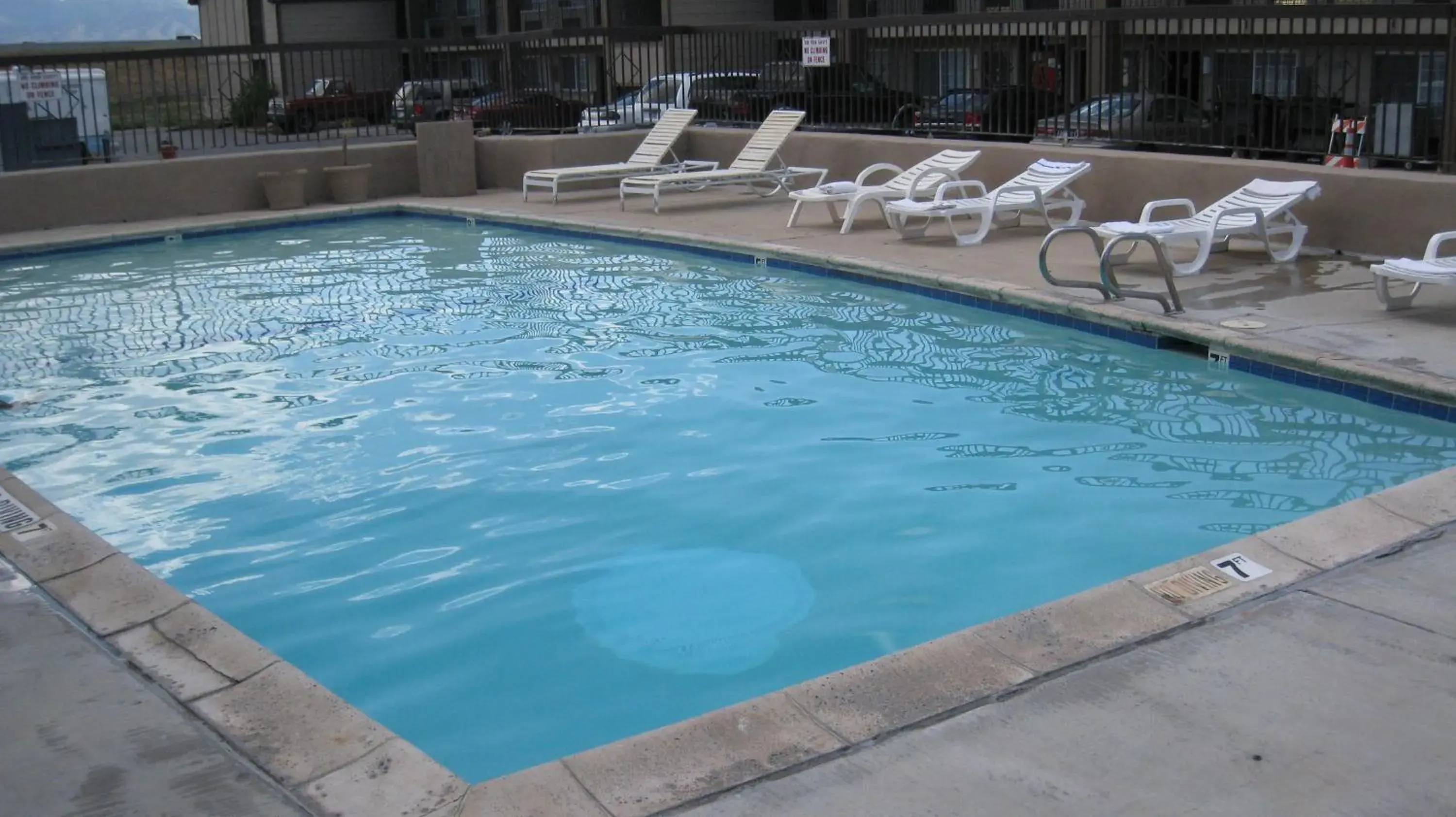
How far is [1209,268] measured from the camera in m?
9.52

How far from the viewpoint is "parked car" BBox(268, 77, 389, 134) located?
686 inches

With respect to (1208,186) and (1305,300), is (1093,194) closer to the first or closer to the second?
(1208,186)

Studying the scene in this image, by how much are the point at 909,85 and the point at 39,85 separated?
9.57m

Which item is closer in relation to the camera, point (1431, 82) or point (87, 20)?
point (1431, 82)

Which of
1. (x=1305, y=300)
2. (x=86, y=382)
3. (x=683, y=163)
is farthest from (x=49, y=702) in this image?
(x=683, y=163)

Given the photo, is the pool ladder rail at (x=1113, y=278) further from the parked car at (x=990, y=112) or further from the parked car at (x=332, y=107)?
the parked car at (x=332, y=107)

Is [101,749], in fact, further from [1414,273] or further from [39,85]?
[39,85]

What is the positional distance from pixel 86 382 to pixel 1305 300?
290 inches

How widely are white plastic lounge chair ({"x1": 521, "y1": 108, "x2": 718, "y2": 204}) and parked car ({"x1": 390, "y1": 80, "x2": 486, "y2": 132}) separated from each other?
89.4 inches

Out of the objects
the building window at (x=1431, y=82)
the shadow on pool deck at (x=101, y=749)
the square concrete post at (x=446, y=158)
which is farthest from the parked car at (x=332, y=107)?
the shadow on pool deck at (x=101, y=749)

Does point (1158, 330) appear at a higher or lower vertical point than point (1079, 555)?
higher

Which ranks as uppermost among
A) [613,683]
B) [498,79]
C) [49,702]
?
[498,79]

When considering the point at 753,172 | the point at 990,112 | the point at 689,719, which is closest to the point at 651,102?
the point at 753,172

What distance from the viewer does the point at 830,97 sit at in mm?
15914
